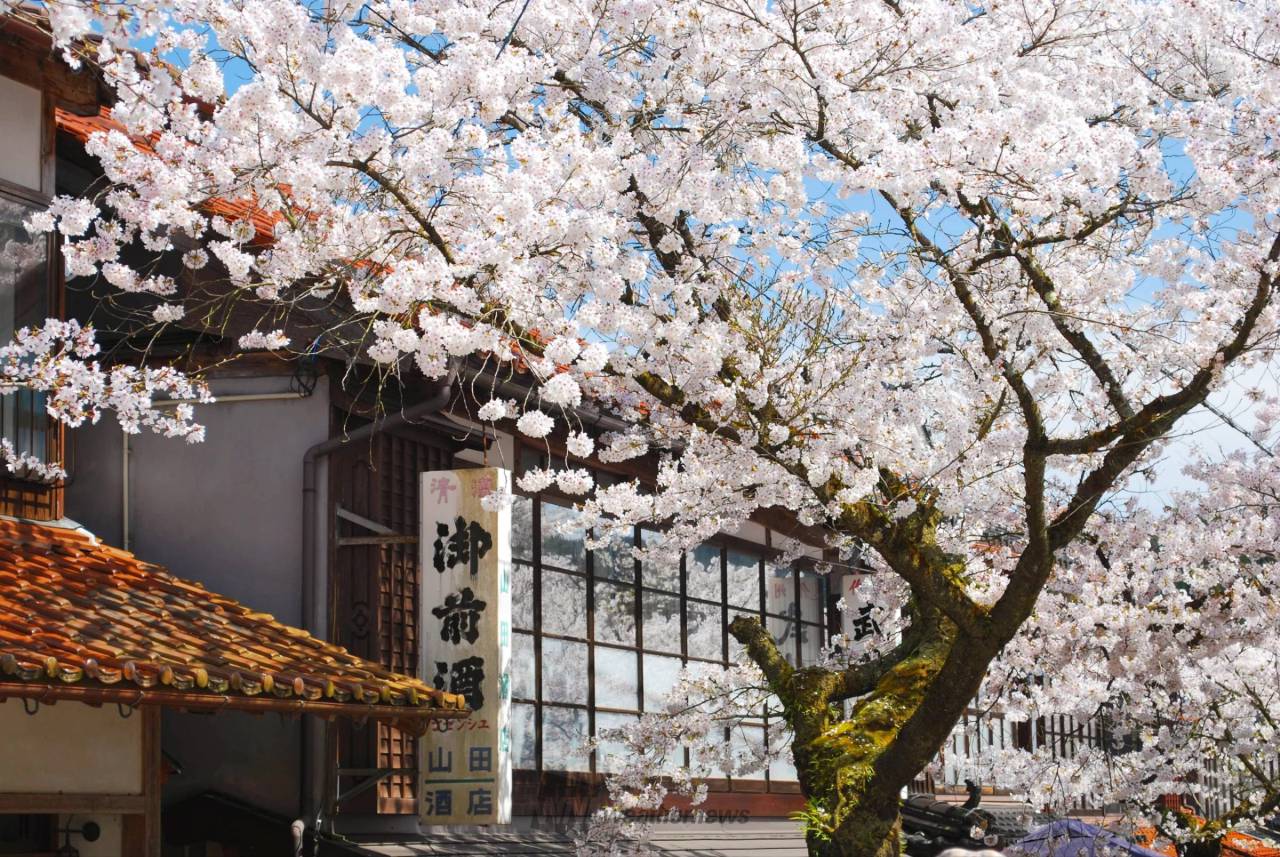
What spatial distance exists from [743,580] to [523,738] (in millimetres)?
4842

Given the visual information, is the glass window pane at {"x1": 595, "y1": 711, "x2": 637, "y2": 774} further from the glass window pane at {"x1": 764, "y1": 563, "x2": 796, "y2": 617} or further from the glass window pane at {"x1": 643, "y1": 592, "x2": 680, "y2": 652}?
the glass window pane at {"x1": 764, "y1": 563, "x2": 796, "y2": 617}

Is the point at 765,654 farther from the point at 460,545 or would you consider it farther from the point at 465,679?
the point at 460,545

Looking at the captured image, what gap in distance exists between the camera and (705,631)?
15.7 m

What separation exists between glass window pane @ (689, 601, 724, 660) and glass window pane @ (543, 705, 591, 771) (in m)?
2.33

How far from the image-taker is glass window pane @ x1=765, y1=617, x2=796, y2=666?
17386 mm

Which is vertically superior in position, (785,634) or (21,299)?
(21,299)

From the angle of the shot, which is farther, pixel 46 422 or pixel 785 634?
pixel 785 634

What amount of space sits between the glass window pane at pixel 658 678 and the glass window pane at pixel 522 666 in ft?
6.80

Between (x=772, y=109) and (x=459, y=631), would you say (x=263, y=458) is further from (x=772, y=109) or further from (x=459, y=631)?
(x=772, y=109)

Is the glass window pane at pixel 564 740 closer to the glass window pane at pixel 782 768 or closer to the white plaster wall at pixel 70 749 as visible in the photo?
the glass window pane at pixel 782 768

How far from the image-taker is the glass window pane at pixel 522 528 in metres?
12.7

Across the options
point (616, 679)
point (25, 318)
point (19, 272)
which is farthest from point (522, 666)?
point (19, 272)

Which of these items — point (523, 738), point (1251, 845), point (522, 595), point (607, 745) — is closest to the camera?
point (523, 738)

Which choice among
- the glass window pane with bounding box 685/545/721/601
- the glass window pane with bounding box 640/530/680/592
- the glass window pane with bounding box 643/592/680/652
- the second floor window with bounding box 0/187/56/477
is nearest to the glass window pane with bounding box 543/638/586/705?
the glass window pane with bounding box 643/592/680/652
